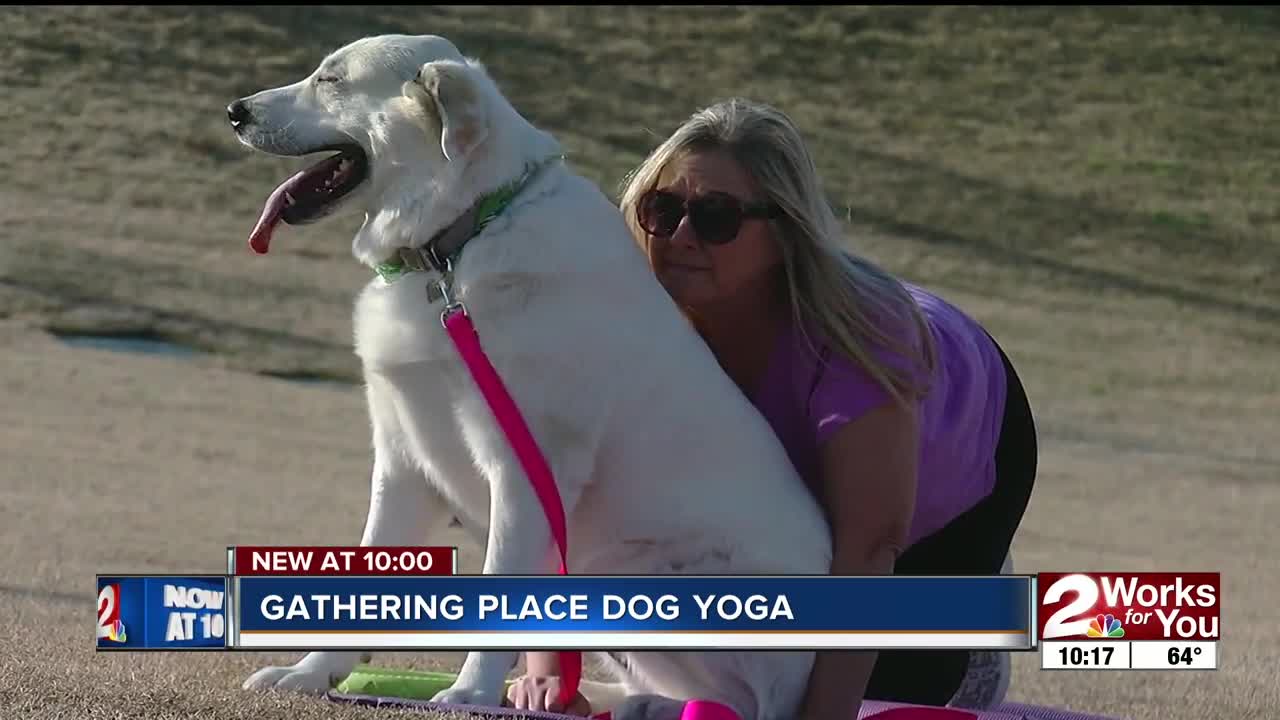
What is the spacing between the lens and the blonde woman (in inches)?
160

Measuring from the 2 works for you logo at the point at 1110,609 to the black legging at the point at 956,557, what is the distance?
40cm

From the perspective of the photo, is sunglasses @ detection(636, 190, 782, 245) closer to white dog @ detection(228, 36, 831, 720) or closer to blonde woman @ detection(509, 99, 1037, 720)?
blonde woman @ detection(509, 99, 1037, 720)

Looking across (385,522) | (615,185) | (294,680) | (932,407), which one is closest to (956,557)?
(932,407)

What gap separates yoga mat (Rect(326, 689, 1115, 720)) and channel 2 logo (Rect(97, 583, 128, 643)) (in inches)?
17.9

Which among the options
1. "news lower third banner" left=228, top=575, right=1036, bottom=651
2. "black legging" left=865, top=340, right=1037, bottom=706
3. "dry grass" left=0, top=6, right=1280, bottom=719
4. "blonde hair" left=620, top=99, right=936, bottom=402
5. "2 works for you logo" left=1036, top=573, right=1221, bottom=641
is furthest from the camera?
"dry grass" left=0, top=6, right=1280, bottom=719

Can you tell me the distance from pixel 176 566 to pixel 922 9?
20.9 meters

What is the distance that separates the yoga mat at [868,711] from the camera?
3.91 meters

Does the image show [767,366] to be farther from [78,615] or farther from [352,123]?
[78,615]

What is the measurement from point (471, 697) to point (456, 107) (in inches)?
47.5

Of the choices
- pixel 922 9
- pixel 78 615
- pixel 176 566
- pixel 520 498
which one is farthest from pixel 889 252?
pixel 520 498

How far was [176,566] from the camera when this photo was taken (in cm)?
749

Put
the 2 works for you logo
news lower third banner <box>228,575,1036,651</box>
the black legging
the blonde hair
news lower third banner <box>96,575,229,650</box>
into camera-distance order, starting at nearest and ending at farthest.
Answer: news lower third banner <box>228,575,1036,651</box> < news lower third banner <box>96,575,229,650</box> < the 2 works for you logo < the blonde hair < the black legging

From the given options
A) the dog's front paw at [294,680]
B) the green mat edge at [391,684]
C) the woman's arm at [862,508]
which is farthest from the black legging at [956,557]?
the dog's front paw at [294,680]

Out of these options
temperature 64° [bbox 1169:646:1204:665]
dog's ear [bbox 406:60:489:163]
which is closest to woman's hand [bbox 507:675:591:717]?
dog's ear [bbox 406:60:489:163]
